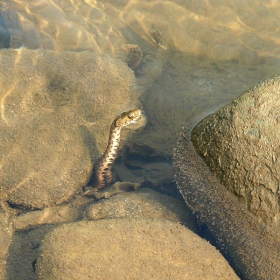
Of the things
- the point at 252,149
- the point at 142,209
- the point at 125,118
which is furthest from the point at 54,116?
the point at 252,149

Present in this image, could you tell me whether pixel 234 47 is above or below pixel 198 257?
above

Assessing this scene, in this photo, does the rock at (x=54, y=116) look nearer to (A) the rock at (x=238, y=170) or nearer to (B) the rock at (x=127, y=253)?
(B) the rock at (x=127, y=253)

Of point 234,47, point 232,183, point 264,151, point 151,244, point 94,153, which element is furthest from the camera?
point 234,47

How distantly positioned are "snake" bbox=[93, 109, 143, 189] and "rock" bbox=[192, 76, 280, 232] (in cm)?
128

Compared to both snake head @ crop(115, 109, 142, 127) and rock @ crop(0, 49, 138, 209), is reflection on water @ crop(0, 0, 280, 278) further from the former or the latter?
snake head @ crop(115, 109, 142, 127)

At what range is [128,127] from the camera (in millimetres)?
4668

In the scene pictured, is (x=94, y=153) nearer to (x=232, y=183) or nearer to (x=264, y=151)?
(x=232, y=183)

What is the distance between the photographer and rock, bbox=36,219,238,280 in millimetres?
2977

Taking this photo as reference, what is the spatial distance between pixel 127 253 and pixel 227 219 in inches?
42.3

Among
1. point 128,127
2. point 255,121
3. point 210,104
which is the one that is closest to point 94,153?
point 128,127

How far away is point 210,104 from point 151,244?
7.30ft

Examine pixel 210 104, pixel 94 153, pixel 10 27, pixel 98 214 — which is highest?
pixel 210 104

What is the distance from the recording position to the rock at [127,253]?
2.98 m

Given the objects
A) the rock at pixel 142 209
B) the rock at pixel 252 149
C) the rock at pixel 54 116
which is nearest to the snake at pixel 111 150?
the rock at pixel 54 116
